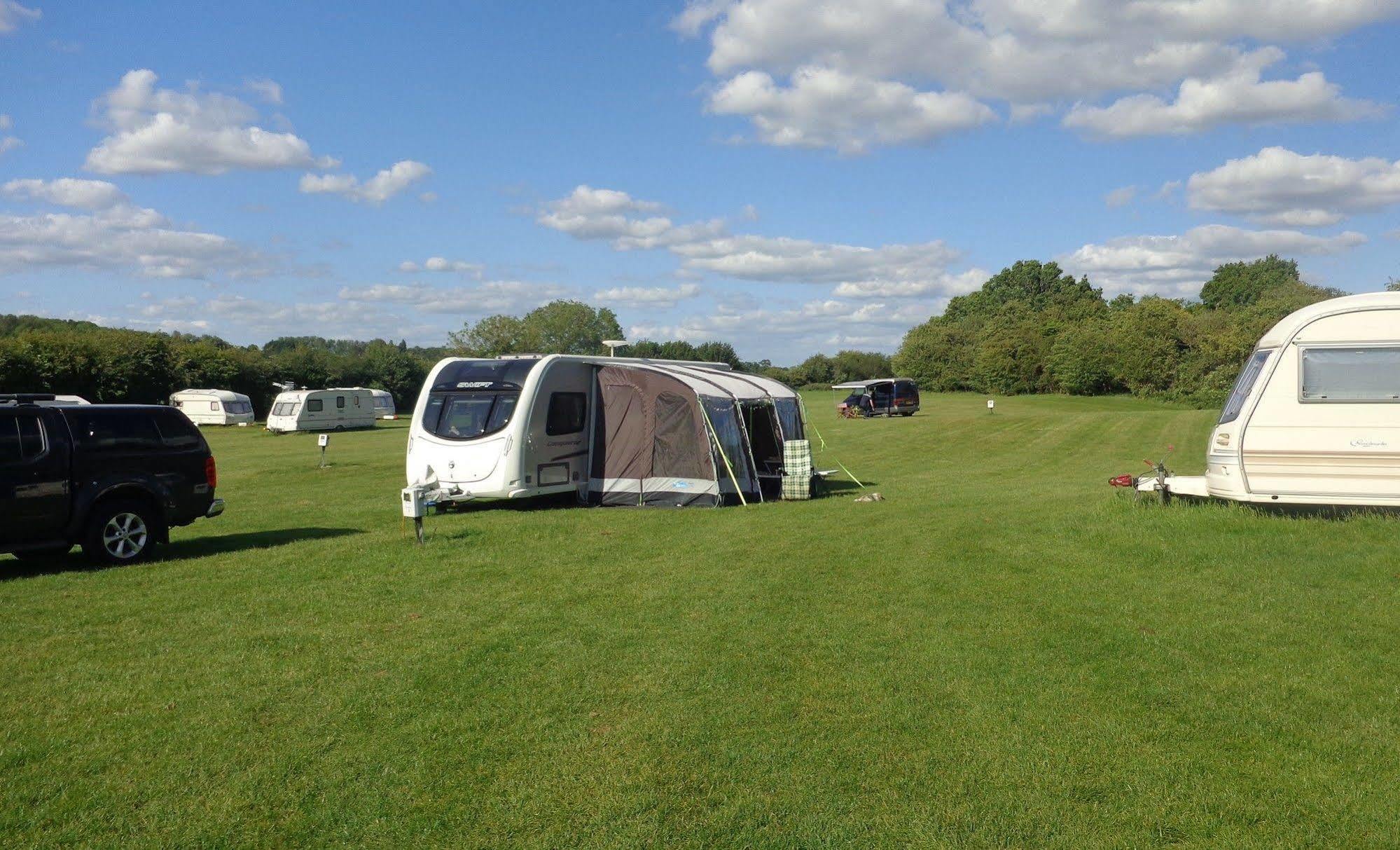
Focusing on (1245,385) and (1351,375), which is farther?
(1245,385)

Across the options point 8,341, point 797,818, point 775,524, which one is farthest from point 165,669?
point 8,341

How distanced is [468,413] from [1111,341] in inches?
2419

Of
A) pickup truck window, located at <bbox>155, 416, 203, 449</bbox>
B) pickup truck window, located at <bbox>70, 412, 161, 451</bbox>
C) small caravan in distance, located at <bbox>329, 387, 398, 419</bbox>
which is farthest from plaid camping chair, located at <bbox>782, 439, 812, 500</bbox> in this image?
small caravan in distance, located at <bbox>329, 387, 398, 419</bbox>

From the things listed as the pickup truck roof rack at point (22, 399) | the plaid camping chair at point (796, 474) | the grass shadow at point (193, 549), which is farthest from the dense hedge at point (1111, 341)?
the pickup truck roof rack at point (22, 399)

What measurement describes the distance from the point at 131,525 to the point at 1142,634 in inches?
388

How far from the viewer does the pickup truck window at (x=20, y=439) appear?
9836mm

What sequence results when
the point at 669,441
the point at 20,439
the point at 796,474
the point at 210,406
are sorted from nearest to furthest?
1. the point at 20,439
2. the point at 669,441
3. the point at 796,474
4. the point at 210,406

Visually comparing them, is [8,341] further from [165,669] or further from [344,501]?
[165,669]

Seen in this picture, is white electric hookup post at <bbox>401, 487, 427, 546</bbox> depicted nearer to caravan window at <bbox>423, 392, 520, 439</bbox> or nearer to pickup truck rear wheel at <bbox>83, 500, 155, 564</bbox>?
pickup truck rear wheel at <bbox>83, 500, 155, 564</bbox>

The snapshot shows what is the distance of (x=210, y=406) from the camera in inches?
2083

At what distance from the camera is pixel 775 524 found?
13.3 metres

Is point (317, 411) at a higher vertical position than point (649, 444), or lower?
higher

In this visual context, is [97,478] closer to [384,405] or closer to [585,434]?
[585,434]

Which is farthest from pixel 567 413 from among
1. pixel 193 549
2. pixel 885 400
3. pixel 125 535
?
pixel 885 400
